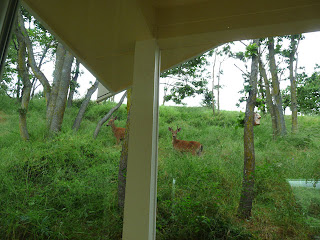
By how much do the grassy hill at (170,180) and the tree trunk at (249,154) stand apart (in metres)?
0.04

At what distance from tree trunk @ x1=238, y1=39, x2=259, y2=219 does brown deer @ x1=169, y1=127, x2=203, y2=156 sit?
0.38 m

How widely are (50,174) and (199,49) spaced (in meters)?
1.03

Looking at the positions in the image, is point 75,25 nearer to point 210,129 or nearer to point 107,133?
point 107,133

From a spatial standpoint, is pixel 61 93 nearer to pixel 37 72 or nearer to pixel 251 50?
pixel 37 72

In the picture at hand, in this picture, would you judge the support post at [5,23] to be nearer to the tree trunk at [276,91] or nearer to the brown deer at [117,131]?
the brown deer at [117,131]

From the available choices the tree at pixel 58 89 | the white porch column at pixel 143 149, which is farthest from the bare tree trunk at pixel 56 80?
the white porch column at pixel 143 149

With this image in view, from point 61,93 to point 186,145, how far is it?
1.06 meters

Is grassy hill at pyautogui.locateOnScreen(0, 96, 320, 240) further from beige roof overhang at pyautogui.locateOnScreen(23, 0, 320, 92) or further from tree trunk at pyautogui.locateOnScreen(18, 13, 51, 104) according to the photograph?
beige roof overhang at pyautogui.locateOnScreen(23, 0, 320, 92)

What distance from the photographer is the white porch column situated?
906mm

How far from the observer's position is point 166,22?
1109 mm

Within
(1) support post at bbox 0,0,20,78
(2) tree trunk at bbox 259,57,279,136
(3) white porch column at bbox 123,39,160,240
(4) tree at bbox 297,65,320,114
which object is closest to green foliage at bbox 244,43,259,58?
(2) tree trunk at bbox 259,57,279,136

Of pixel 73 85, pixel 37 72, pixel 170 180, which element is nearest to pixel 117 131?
pixel 73 85

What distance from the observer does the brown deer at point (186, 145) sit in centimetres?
180

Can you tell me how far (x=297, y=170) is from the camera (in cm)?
145
